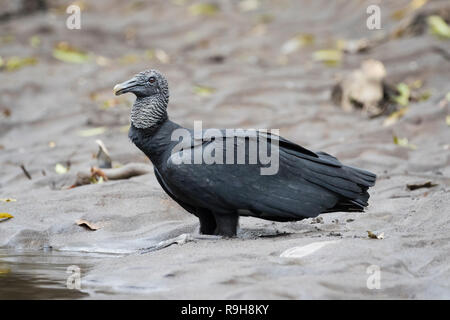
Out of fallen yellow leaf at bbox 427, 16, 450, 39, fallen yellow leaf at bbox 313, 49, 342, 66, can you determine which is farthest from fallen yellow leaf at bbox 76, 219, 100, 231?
fallen yellow leaf at bbox 427, 16, 450, 39

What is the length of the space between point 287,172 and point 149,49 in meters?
8.27

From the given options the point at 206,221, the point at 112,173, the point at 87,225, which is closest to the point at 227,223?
the point at 206,221

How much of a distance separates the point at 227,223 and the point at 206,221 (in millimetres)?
198

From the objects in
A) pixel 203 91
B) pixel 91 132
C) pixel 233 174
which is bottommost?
pixel 233 174

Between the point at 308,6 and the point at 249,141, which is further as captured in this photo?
the point at 308,6

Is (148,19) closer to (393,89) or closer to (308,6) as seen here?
(308,6)

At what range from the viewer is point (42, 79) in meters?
11.1

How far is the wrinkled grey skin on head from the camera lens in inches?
203

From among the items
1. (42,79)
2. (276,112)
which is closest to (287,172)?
(276,112)

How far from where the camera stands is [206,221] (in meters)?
5.14

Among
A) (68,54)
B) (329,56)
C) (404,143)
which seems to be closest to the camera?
(404,143)

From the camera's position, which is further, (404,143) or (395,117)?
(395,117)

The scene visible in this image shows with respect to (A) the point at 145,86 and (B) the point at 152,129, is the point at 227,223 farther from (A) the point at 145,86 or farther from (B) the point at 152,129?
(A) the point at 145,86

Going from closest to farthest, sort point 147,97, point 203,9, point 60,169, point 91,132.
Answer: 1. point 147,97
2. point 60,169
3. point 91,132
4. point 203,9
